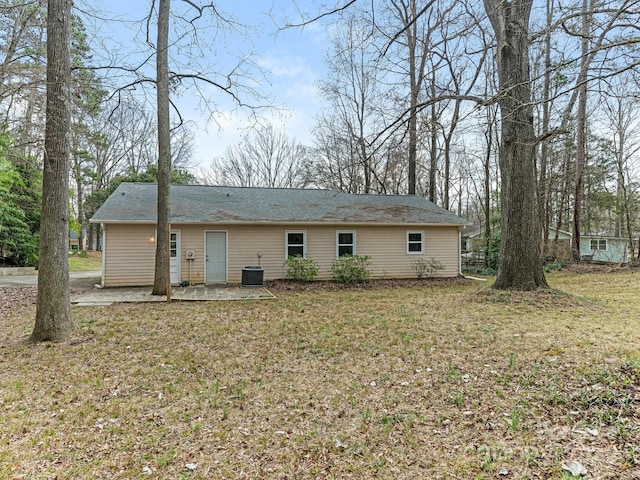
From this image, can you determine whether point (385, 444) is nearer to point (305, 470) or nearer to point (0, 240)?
point (305, 470)

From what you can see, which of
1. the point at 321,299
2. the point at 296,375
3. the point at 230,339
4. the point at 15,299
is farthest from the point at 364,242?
the point at 15,299

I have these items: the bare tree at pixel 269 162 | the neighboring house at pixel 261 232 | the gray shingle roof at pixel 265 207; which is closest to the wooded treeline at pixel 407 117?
the bare tree at pixel 269 162

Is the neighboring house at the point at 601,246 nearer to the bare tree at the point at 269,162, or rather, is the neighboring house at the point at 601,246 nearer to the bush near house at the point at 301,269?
the bare tree at the point at 269,162

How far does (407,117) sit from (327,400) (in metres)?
8.48

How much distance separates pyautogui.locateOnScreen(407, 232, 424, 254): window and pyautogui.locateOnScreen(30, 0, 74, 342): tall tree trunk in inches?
446

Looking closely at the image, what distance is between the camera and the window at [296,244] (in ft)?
41.7

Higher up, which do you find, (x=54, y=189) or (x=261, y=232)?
(x=54, y=189)

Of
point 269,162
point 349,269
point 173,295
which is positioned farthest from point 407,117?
point 269,162

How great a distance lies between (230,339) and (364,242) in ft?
27.8

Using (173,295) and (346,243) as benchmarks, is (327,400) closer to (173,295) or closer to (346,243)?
(173,295)

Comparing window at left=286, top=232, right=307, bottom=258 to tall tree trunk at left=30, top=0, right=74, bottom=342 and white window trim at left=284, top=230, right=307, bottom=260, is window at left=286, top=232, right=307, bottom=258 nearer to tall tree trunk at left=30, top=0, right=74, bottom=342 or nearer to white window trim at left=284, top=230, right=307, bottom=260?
white window trim at left=284, top=230, right=307, bottom=260

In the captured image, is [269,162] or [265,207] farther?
[269,162]

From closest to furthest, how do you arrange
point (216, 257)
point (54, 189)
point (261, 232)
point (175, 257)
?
point (54, 189), point (175, 257), point (216, 257), point (261, 232)

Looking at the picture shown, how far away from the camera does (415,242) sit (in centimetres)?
1391
